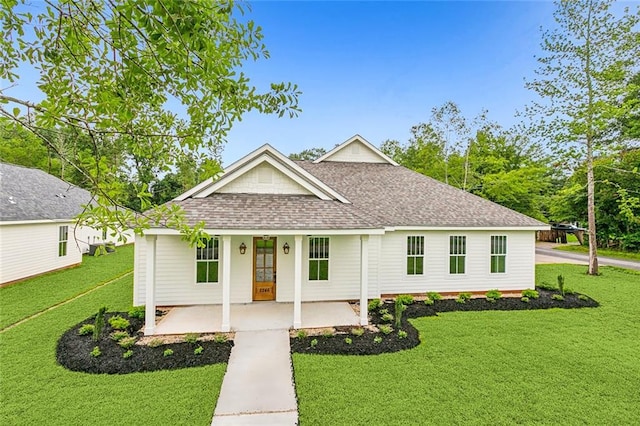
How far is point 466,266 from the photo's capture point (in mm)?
11805

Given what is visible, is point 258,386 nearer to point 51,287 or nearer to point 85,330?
point 85,330

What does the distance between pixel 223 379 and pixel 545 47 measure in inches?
800

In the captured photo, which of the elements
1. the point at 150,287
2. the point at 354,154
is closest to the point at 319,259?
the point at 150,287

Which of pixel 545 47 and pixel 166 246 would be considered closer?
pixel 166 246

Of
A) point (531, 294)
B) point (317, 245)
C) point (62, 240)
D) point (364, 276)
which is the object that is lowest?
point (531, 294)

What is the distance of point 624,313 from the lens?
970 cm

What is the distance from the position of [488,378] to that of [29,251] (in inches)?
703

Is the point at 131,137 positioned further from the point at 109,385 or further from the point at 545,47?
the point at 545,47

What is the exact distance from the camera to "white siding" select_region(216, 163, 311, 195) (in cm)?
952

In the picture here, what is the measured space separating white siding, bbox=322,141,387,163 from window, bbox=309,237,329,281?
668cm

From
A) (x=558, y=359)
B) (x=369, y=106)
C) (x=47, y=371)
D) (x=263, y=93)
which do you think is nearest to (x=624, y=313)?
(x=558, y=359)

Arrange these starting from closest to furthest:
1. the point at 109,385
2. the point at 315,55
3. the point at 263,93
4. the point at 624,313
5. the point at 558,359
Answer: the point at 263,93, the point at 109,385, the point at 558,359, the point at 624,313, the point at 315,55

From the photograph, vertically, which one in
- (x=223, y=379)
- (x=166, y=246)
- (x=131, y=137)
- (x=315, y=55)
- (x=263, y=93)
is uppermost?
(x=315, y=55)

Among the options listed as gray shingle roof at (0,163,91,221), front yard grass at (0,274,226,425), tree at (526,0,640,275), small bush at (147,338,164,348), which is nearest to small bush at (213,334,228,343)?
front yard grass at (0,274,226,425)
